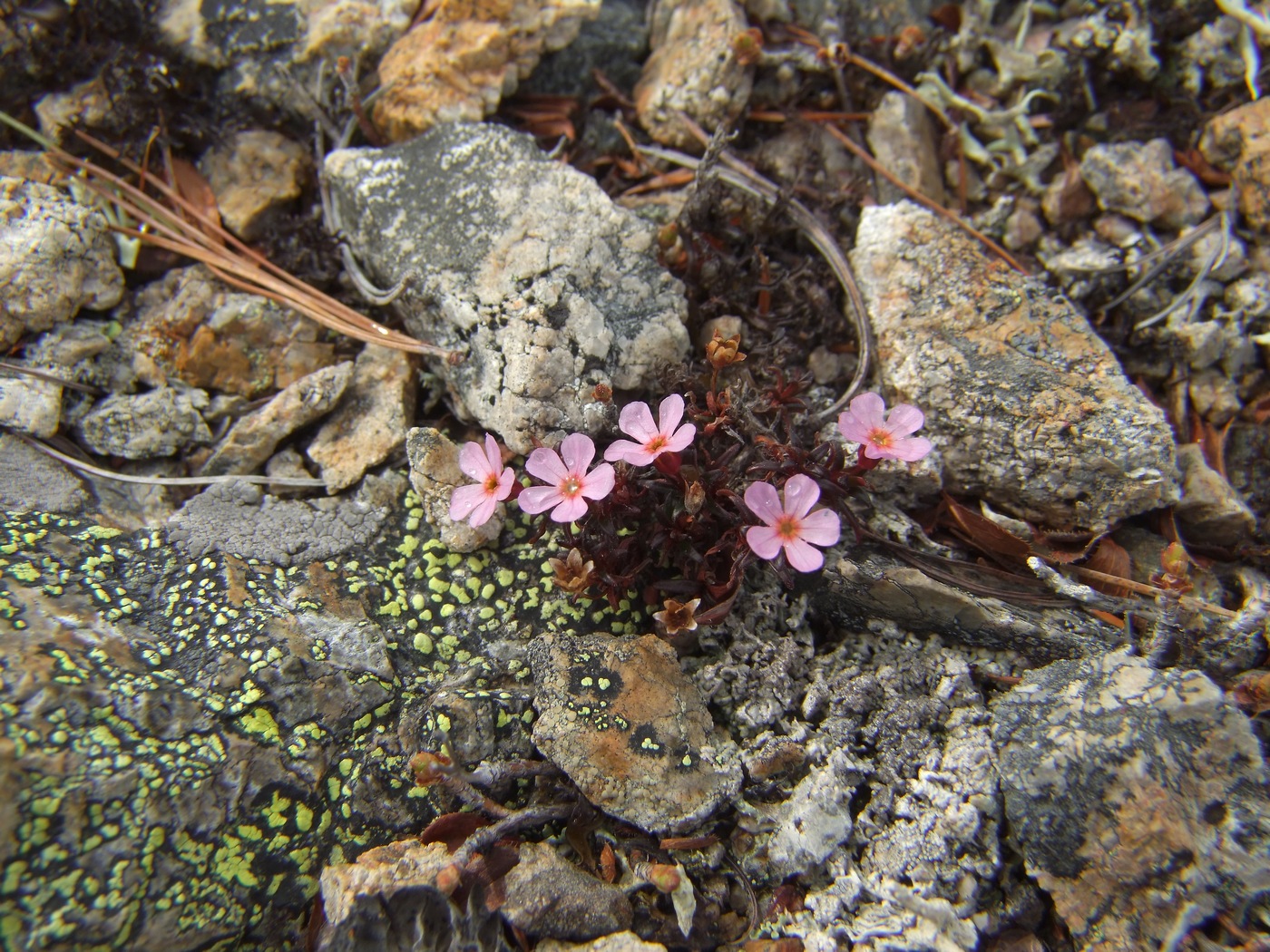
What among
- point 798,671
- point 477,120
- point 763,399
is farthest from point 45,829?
point 477,120

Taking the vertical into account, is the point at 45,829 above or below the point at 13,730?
Result: below

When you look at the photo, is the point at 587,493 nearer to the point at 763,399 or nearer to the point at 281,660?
the point at 763,399

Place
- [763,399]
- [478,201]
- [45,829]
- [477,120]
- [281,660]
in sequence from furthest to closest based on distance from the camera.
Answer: [477,120]
[478,201]
[763,399]
[281,660]
[45,829]

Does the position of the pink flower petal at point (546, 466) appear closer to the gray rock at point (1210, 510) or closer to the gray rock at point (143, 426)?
the gray rock at point (143, 426)

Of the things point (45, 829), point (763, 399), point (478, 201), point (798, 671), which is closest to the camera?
point (45, 829)

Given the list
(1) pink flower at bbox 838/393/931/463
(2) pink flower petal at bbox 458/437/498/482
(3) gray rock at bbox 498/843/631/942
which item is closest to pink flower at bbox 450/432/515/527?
(2) pink flower petal at bbox 458/437/498/482

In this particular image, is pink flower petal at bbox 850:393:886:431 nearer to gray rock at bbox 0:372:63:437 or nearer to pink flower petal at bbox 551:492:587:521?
pink flower petal at bbox 551:492:587:521

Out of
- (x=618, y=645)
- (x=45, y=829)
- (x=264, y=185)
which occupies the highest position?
(x=264, y=185)

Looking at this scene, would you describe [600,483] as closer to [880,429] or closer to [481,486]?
[481,486]
